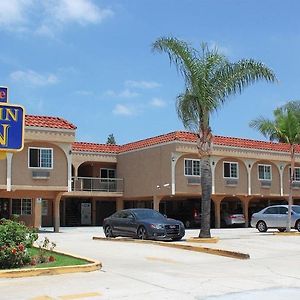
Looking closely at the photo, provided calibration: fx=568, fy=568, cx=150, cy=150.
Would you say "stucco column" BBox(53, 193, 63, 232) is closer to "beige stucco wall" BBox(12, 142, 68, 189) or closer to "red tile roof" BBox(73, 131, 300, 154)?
"beige stucco wall" BBox(12, 142, 68, 189)

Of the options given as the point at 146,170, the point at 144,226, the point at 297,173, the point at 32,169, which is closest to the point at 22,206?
the point at 146,170

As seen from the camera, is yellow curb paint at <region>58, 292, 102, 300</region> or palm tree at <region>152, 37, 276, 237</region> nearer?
yellow curb paint at <region>58, 292, 102, 300</region>

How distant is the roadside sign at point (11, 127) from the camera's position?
565 inches

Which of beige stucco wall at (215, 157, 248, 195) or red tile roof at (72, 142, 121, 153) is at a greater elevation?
red tile roof at (72, 142, 121, 153)

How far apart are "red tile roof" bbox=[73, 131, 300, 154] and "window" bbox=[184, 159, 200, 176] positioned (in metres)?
1.51

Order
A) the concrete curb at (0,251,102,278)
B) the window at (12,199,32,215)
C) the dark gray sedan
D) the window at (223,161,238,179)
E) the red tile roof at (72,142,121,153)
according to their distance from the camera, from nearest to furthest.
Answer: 1. the concrete curb at (0,251,102,278)
2. the dark gray sedan
3. the window at (12,199,32,215)
4. the window at (223,161,238,179)
5. the red tile roof at (72,142,121,153)

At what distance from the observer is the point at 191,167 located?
127 feet

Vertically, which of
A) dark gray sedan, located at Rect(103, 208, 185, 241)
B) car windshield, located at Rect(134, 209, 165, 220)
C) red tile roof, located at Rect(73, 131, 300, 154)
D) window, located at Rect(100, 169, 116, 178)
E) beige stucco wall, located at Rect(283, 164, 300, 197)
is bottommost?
dark gray sedan, located at Rect(103, 208, 185, 241)

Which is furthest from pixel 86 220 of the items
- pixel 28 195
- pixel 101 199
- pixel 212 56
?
pixel 212 56

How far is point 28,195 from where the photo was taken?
1293 inches

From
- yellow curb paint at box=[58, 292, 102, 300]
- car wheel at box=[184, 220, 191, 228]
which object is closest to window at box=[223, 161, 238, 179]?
car wheel at box=[184, 220, 191, 228]

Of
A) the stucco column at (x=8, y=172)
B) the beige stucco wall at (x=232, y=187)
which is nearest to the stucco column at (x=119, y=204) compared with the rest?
the beige stucco wall at (x=232, y=187)

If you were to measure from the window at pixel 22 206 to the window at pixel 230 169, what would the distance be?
14.1 m

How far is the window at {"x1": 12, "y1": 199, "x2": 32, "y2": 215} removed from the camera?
4034 cm
